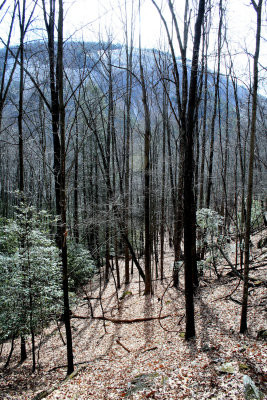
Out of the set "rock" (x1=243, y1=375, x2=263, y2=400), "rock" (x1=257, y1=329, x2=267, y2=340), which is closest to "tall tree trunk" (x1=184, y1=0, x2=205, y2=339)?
"rock" (x1=257, y1=329, x2=267, y2=340)

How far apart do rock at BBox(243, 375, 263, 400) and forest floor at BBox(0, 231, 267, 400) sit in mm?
100

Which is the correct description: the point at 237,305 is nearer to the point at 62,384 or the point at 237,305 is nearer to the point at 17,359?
the point at 62,384

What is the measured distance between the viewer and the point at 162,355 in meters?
5.52

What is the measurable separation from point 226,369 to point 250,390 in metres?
0.64

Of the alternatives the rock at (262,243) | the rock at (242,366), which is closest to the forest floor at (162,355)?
the rock at (242,366)

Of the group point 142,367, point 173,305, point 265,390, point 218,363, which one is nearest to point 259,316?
point 218,363

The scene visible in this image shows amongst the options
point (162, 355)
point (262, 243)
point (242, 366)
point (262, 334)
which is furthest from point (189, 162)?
point (262, 243)

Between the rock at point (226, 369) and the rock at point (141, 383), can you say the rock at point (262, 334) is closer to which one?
the rock at point (226, 369)

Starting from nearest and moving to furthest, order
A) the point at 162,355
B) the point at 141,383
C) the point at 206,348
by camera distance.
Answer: the point at 141,383 < the point at 206,348 < the point at 162,355

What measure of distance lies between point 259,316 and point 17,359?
7.06 meters

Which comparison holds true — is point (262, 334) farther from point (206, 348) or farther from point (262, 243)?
point (262, 243)

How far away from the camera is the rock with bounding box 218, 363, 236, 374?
4049 millimetres

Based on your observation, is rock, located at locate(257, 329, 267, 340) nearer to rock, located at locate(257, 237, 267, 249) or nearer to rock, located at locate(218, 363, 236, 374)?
rock, located at locate(218, 363, 236, 374)

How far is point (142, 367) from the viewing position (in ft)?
17.1
